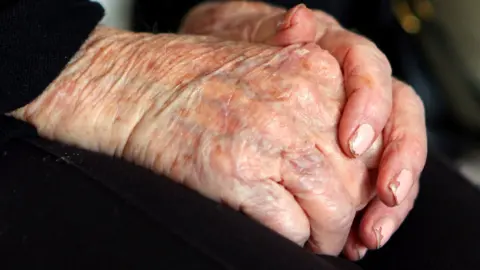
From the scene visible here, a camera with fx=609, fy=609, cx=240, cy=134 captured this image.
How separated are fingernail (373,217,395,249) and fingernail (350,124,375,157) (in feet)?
0.29

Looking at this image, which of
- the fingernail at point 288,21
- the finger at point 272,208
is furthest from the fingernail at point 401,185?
the fingernail at point 288,21

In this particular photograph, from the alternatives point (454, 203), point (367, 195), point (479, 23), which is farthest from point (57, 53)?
point (479, 23)

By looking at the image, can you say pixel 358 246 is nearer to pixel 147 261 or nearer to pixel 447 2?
pixel 147 261

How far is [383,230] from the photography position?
0.65 metres

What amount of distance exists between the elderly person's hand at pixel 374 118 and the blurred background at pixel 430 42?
11.5 inches

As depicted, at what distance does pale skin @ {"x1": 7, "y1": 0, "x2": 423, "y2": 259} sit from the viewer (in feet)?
1.90

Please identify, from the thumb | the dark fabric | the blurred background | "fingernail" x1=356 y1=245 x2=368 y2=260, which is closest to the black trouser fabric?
the dark fabric

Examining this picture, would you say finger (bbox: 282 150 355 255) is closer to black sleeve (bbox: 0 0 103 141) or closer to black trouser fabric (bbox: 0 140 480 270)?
black trouser fabric (bbox: 0 140 480 270)

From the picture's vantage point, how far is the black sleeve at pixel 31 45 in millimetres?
607

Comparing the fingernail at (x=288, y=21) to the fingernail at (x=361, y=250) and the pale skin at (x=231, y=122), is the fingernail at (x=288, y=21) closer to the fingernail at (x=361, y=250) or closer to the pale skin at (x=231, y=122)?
the pale skin at (x=231, y=122)

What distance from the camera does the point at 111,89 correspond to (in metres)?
0.66

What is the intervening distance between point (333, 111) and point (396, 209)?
133mm

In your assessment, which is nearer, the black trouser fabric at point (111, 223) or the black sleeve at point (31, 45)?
the black trouser fabric at point (111, 223)

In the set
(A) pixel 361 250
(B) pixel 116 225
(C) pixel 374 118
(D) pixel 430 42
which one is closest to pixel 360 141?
(C) pixel 374 118
